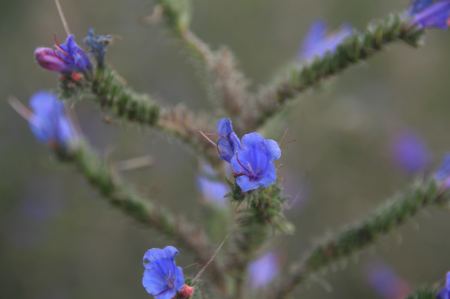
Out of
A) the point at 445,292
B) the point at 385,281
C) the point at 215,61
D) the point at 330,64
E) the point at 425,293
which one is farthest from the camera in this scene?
the point at 385,281

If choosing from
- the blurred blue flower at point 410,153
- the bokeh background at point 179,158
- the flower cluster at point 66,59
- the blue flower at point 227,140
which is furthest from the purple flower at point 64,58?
the blurred blue flower at point 410,153

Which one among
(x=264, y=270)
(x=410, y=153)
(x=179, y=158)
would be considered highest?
(x=179, y=158)

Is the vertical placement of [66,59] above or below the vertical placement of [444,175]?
above

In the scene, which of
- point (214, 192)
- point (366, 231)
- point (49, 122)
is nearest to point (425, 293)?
point (366, 231)

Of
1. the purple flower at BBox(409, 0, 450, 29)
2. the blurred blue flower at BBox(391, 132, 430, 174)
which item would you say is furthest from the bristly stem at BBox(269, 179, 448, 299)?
the blurred blue flower at BBox(391, 132, 430, 174)

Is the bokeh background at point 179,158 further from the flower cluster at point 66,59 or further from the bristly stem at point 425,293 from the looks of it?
the bristly stem at point 425,293

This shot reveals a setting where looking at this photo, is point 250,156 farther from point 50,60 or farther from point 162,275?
point 50,60

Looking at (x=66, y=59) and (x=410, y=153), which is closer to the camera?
(x=66, y=59)
